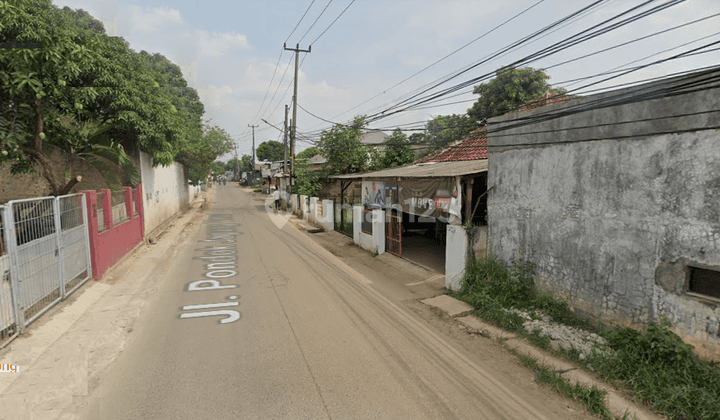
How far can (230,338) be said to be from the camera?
17.1ft

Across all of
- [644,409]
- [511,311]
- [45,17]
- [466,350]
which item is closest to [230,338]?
[466,350]

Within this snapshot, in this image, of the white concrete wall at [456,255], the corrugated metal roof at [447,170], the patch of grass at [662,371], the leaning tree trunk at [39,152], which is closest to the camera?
the patch of grass at [662,371]

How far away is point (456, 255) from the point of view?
775cm

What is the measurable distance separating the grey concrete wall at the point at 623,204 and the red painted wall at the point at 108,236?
30.3ft

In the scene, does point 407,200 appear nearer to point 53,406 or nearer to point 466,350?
point 466,350

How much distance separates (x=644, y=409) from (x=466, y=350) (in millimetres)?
1991

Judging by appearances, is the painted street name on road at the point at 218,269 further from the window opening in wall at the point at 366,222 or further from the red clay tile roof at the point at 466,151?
the red clay tile roof at the point at 466,151

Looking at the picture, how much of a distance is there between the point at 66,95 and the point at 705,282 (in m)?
13.0

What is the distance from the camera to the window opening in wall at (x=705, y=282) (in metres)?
4.14

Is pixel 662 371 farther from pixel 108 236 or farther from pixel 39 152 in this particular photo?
pixel 39 152

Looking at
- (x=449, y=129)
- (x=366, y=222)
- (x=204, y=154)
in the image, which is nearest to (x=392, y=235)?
(x=366, y=222)

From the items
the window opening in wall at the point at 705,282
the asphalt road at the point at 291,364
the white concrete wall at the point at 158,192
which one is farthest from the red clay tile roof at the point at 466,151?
the white concrete wall at the point at 158,192

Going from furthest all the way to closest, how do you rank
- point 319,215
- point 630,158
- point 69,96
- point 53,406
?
point 319,215 < point 69,96 < point 630,158 < point 53,406

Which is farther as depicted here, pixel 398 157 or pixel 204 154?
pixel 204 154
